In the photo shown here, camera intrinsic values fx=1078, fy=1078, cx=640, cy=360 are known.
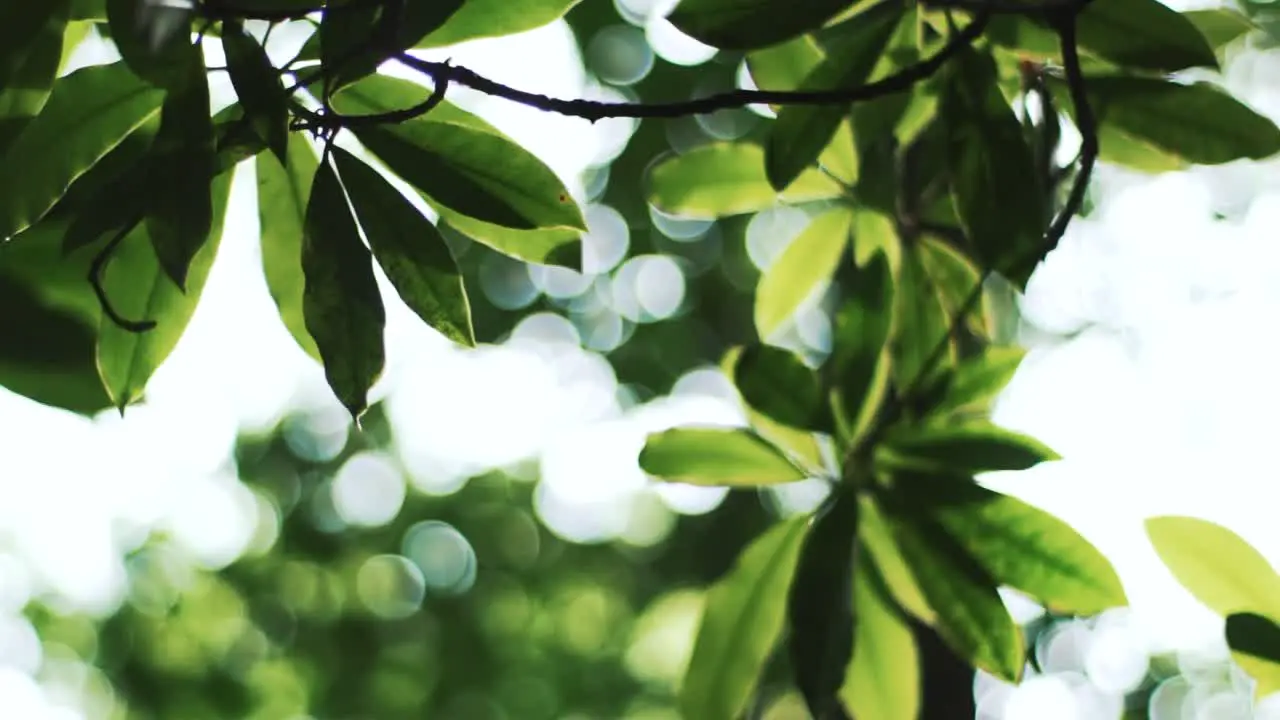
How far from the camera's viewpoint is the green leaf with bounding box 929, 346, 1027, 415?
1111 mm

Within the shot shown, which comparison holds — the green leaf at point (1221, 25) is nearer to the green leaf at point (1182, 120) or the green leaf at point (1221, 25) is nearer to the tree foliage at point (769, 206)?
the tree foliage at point (769, 206)

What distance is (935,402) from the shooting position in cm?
113

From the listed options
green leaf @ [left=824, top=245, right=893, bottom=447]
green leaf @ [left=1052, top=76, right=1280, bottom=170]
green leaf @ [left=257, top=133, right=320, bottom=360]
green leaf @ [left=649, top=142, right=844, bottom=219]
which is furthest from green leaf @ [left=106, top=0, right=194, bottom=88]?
green leaf @ [left=1052, top=76, right=1280, bottom=170]

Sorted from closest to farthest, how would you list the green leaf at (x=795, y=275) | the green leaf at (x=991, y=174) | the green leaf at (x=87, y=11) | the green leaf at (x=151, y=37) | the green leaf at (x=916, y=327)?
the green leaf at (x=151, y=37), the green leaf at (x=87, y=11), the green leaf at (x=991, y=174), the green leaf at (x=916, y=327), the green leaf at (x=795, y=275)

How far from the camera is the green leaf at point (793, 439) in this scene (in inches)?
44.6

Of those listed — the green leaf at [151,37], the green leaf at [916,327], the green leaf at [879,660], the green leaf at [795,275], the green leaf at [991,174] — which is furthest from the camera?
the green leaf at [795,275]

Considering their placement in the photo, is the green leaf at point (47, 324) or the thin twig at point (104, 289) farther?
the green leaf at point (47, 324)

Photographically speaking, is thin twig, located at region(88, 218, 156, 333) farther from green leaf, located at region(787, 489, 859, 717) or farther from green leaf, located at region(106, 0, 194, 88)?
green leaf, located at region(787, 489, 859, 717)

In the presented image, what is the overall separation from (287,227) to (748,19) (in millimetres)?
442

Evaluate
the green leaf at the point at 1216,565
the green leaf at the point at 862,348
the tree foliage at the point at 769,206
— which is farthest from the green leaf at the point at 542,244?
the green leaf at the point at 1216,565

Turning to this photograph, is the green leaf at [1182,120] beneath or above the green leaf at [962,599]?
above

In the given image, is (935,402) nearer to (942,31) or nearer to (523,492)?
(942,31)

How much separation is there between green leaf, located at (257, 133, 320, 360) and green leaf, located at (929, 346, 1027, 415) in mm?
639

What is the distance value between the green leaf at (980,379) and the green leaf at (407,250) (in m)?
0.53
